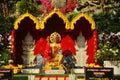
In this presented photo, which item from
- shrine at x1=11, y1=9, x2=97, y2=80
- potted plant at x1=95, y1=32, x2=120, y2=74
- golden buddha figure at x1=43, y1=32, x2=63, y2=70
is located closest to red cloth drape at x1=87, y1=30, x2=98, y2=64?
shrine at x1=11, y1=9, x2=97, y2=80

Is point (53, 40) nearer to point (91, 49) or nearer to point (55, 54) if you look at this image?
point (55, 54)

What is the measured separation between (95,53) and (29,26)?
4.60m

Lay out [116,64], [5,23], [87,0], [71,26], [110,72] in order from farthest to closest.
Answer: [87,0] → [5,23] → [71,26] → [116,64] → [110,72]

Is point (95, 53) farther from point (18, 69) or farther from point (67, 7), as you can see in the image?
point (67, 7)

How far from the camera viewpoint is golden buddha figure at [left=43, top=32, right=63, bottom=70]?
2252cm

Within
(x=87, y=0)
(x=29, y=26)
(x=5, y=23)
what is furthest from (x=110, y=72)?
(x=87, y=0)

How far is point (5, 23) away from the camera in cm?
3312

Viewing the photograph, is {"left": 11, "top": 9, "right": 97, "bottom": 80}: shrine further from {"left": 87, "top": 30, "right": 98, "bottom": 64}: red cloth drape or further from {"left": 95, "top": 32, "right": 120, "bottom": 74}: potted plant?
{"left": 95, "top": 32, "right": 120, "bottom": 74}: potted plant

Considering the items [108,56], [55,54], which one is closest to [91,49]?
[108,56]

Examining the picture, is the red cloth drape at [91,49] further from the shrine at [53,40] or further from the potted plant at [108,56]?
the potted plant at [108,56]

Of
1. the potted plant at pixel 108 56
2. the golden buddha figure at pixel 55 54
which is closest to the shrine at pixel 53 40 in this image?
the golden buddha figure at pixel 55 54

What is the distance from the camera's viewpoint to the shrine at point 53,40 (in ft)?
77.2

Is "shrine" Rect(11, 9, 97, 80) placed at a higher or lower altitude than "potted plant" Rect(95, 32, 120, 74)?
higher

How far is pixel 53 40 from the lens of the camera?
77.2 ft
